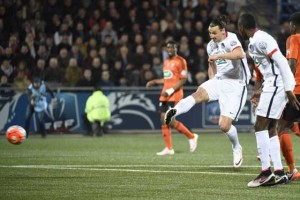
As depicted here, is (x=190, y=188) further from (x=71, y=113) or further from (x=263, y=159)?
(x=71, y=113)

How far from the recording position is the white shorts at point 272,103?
1044 cm

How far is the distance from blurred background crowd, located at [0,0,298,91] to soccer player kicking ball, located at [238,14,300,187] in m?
15.0

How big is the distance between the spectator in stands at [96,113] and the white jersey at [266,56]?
47.3 ft

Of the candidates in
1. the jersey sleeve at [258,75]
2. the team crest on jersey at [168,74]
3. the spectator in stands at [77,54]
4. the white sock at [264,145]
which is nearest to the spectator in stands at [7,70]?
the spectator in stands at [77,54]

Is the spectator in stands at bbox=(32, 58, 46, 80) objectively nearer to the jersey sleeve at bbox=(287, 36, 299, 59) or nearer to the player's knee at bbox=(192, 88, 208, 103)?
the player's knee at bbox=(192, 88, 208, 103)

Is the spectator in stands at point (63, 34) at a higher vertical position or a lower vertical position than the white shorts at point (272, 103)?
higher

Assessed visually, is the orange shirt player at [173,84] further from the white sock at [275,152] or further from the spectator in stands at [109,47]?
the spectator in stands at [109,47]

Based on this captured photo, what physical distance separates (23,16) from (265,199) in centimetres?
1843

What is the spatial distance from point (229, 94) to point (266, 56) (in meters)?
2.78

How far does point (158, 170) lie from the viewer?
41.6 ft

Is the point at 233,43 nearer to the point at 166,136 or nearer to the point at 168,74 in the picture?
the point at 166,136

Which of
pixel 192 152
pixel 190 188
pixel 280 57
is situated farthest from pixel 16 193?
pixel 192 152

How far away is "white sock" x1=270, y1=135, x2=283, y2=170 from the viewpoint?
1068cm

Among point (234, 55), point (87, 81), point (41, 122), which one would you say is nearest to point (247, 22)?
point (234, 55)
